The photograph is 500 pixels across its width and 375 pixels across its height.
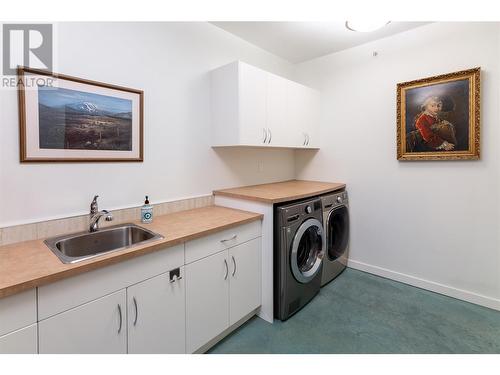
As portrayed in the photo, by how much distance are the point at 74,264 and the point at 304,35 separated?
273cm

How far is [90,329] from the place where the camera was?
3.82 ft

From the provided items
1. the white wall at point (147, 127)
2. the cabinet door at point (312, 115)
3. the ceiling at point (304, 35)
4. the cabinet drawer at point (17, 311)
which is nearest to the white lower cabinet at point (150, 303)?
the cabinet drawer at point (17, 311)

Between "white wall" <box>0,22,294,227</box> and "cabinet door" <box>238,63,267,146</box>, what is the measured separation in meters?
0.38

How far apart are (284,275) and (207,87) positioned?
5.85ft

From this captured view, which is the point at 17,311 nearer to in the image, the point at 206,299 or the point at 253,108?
the point at 206,299

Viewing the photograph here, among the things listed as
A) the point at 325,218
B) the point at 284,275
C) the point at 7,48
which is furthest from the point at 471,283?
the point at 7,48

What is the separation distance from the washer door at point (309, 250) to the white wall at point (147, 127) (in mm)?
913

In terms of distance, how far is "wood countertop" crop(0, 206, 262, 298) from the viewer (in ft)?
3.29

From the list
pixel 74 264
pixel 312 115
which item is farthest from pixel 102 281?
pixel 312 115

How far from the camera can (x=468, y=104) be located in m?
2.18

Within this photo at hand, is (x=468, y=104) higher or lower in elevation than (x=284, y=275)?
higher

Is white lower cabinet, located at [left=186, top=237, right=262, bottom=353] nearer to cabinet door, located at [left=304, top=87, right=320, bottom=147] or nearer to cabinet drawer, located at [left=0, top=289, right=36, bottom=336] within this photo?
cabinet drawer, located at [left=0, top=289, right=36, bottom=336]

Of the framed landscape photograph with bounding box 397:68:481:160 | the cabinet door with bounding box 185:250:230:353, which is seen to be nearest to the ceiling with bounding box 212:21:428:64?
the framed landscape photograph with bounding box 397:68:481:160

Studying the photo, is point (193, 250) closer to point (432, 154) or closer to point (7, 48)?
point (7, 48)
